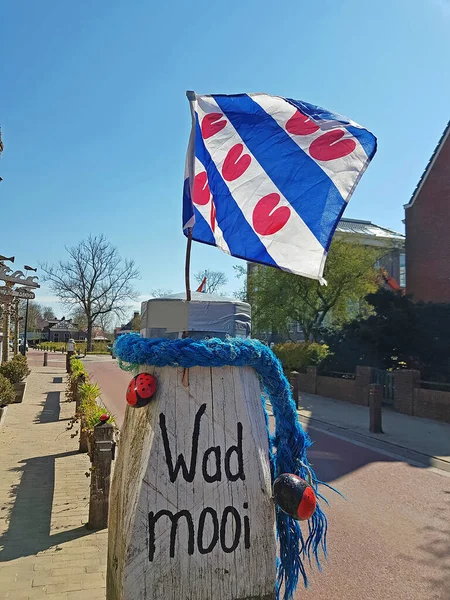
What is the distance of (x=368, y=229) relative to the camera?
149ft

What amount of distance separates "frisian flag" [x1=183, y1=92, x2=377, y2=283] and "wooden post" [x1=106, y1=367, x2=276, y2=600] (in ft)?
2.48

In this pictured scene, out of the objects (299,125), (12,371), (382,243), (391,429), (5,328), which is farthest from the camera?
(382,243)

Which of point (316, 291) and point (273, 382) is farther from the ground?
point (316, 291)

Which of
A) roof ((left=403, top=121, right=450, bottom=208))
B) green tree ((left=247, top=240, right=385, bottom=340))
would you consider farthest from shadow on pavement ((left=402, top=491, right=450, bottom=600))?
green tree ((left=247, top=240, right=385, bottom=340))

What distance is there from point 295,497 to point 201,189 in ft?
5.09

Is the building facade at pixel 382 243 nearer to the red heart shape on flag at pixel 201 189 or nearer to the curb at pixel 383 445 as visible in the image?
the curb at pixel 383 445

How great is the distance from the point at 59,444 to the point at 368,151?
785cm

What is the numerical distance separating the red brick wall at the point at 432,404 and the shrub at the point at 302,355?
6102mm

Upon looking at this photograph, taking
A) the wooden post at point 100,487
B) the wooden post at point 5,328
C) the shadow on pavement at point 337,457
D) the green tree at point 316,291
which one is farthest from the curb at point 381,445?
the green tree at point 316,291

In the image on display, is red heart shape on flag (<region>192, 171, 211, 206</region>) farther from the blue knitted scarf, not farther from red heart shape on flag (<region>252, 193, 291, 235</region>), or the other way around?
the blue knitted scarf

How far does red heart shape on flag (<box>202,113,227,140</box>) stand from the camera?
8.44 ft

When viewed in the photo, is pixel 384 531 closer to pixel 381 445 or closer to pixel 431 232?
pixel 381 445

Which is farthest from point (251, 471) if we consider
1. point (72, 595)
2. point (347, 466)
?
point (347, 466)

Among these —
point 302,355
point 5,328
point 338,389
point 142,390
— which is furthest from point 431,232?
point 142,390
